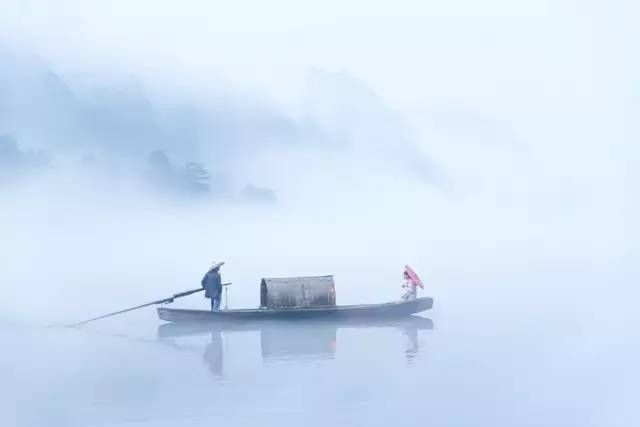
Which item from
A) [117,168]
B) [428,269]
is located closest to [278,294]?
[428,269]

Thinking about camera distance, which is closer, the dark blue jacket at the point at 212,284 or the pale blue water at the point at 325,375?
the pale blue water at the point at 325,375

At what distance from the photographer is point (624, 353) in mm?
22766

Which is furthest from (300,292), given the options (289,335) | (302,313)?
(289,335)

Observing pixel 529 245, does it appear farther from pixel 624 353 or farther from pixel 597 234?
pixel 624 353

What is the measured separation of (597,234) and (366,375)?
68.6 metres

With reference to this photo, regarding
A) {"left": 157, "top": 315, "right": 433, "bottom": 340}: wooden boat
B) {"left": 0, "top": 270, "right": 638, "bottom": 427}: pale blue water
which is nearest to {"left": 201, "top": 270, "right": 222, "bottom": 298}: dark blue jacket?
{"left": 157, "top": 315, "right": 433, "bottom": 340}: wooden boat

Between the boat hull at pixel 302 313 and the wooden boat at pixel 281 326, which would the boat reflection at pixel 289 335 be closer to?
the wooden boat at pixel 281 326

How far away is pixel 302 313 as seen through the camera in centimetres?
2673

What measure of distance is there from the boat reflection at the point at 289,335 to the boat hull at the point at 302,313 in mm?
250

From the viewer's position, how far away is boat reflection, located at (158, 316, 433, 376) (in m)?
22.2

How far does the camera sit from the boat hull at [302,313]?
85.9 feet

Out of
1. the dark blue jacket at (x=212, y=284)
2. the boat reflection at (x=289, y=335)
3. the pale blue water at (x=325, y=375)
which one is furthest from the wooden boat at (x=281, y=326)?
the dark blue jacket at (x=212, y=284)

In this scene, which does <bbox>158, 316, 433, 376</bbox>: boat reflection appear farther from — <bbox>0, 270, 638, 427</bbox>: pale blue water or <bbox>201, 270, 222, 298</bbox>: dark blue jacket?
<bbox>201, 270, 222, 298</bbox>: dark blue jacket

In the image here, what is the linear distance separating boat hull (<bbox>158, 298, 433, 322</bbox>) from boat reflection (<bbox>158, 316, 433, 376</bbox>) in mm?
250
